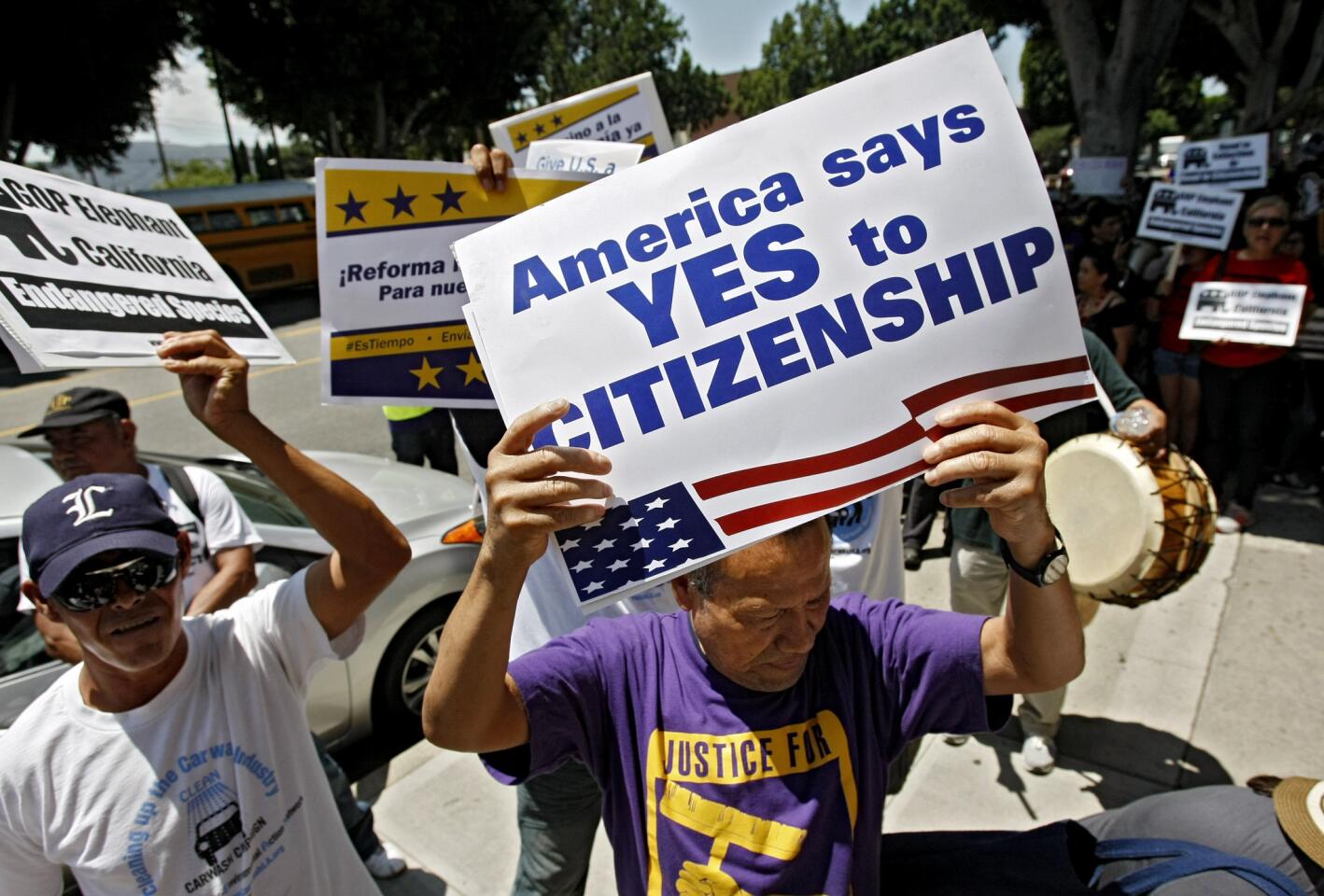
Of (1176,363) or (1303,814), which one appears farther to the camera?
(1176,363)

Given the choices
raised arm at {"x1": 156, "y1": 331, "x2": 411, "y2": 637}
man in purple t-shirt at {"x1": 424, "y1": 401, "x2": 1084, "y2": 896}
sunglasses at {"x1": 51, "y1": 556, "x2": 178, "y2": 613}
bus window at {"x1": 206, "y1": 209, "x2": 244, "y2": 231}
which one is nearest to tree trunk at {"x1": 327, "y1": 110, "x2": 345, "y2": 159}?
bus window at {"x1": 206, "y1": 209, "x2": 244, "y2": 231}

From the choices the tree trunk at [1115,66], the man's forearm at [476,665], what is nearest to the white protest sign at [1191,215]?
the tree trunk at [1115,66]

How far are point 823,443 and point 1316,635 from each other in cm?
447

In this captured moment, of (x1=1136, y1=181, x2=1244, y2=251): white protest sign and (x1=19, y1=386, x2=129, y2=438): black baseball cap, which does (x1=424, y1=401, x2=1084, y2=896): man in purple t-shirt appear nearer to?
(x1=19, y1=386, x2=129, y2=438): black baseball cap

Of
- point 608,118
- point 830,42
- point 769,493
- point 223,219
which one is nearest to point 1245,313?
point 608,118

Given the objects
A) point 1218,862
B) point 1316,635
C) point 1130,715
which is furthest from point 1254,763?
point 1218,862

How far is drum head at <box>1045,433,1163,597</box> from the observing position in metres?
2.97

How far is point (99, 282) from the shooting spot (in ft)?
5.80

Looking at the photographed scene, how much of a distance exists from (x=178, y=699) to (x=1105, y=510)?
3010 mm

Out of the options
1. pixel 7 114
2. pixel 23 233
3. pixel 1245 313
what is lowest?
pixel 1245 313

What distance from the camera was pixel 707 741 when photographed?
1479 millimetres

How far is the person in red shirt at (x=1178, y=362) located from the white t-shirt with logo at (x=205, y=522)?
230 inches

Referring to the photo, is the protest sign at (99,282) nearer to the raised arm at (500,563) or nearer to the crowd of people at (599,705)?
the crowd of people at (599,705)

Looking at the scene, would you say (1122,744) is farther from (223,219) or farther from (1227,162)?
(223,219)
